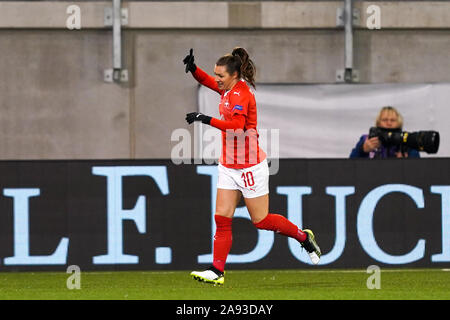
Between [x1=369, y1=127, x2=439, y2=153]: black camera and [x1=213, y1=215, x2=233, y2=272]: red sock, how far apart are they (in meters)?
2.88

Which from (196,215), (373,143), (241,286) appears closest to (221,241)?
(241,286)

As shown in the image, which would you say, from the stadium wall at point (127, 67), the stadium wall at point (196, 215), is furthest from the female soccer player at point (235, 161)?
the stadium wall at point (127, 67)

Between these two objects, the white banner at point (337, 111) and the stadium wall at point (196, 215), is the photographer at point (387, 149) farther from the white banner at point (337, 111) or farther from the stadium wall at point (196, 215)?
the white banner at point (337, 111)

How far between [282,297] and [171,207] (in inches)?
125

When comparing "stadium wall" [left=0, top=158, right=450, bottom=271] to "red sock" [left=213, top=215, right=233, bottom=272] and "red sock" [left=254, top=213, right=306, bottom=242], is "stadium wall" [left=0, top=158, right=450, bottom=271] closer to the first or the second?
"red sock" [left=254, top=213, right=306, bottom=242]

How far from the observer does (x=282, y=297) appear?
8094 mm

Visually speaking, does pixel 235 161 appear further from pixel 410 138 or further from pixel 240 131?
pixel 410 138

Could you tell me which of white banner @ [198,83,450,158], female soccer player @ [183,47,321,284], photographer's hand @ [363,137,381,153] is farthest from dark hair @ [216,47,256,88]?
white banner @ [198,83,450,158]

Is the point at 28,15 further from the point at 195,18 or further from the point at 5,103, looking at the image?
the point at 195,18

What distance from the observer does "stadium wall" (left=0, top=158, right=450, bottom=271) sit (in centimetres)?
1097

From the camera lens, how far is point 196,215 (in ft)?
36.4

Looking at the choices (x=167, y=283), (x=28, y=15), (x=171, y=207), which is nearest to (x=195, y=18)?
(x=28, y=15)

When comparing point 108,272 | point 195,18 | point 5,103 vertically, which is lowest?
point 108,272

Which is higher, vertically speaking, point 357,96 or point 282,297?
point 357,96
